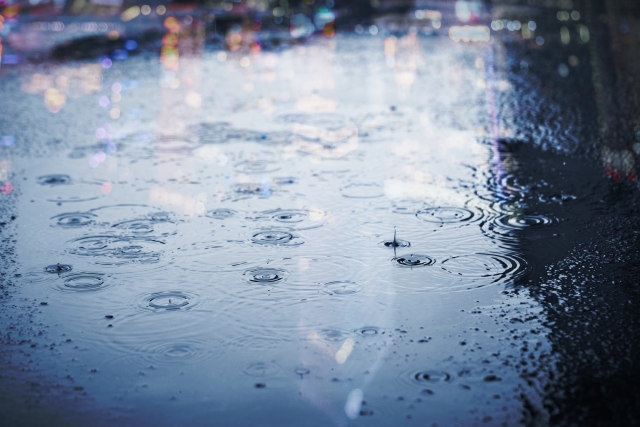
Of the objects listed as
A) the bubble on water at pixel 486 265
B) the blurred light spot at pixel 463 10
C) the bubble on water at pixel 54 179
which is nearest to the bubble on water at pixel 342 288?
the bubble on water at pixel 486 265

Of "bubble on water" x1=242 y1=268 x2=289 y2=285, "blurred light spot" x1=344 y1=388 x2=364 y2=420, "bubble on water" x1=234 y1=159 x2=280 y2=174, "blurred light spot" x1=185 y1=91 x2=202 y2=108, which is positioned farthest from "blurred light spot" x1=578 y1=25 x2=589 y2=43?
"blurred light spot" x1=344 y1=388 x2=364 y2=420

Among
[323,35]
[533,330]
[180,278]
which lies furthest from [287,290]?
[323,35]

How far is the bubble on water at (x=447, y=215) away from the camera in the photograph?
635cm

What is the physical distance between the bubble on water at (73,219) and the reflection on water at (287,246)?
3 cm

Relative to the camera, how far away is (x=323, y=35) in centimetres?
2070

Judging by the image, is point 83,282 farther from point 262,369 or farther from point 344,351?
point 344,351

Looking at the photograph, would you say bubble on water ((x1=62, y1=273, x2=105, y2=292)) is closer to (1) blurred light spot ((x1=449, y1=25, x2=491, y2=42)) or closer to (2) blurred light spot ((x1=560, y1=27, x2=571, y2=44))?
(2) blurred light spot ((x1=560, y1=27, x2=571, y2=44))

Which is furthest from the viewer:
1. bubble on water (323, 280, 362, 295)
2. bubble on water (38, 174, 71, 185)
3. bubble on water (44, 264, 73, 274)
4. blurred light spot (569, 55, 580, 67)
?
blurred light spot (569, 55, 580, 67)

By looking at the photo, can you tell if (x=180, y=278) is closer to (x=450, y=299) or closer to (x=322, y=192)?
(x=450, y=299)

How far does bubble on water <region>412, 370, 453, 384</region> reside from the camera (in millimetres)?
4004

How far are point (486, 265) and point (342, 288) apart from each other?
0.94m

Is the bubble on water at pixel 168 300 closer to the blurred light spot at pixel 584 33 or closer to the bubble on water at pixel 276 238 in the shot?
the bubble on water at pixel 276 238

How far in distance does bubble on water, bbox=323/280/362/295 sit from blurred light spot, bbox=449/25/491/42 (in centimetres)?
1445

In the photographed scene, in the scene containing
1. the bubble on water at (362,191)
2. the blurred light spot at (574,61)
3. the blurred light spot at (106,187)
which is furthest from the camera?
the blurred light spot at (574,61)
